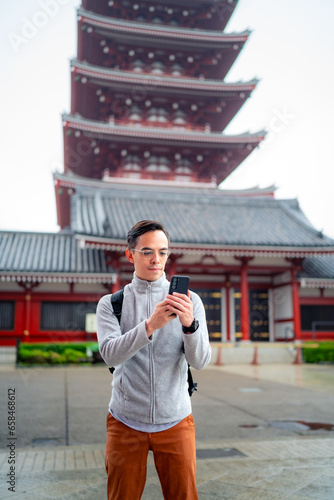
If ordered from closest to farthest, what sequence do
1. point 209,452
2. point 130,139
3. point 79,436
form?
point 209,452 < point 79,436 < point 130,139

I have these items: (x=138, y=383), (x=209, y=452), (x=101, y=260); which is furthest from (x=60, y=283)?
(x=138, y=383)

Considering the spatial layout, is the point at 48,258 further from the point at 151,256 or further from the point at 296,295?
the point at 151,256

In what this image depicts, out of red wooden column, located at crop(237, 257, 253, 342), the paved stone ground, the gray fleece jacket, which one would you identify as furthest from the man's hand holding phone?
red wooden column, located at crop(237, 257, 253, 342)

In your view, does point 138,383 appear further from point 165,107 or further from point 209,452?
point 165,107

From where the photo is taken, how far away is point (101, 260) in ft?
58.4

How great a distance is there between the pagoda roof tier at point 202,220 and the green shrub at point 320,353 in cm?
346

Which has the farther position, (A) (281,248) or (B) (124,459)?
(A) (281,248)

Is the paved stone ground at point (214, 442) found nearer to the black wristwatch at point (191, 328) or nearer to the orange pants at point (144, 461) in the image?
the orange pants at point (144, 461)

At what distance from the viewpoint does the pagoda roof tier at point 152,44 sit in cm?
2206

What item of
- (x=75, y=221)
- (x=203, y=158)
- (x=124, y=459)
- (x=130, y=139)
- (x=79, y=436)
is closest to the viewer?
(x=124, y=459)

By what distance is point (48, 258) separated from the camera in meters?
17.4

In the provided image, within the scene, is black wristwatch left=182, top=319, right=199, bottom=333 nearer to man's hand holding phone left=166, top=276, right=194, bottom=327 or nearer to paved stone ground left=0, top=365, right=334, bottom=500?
man's hand holding phone left=166, top=276, right=194, bottom=327

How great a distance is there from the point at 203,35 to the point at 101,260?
12.9 metres

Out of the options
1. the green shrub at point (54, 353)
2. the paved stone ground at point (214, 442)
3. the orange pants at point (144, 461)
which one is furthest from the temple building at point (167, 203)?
the orange pants at point (144, 461)
